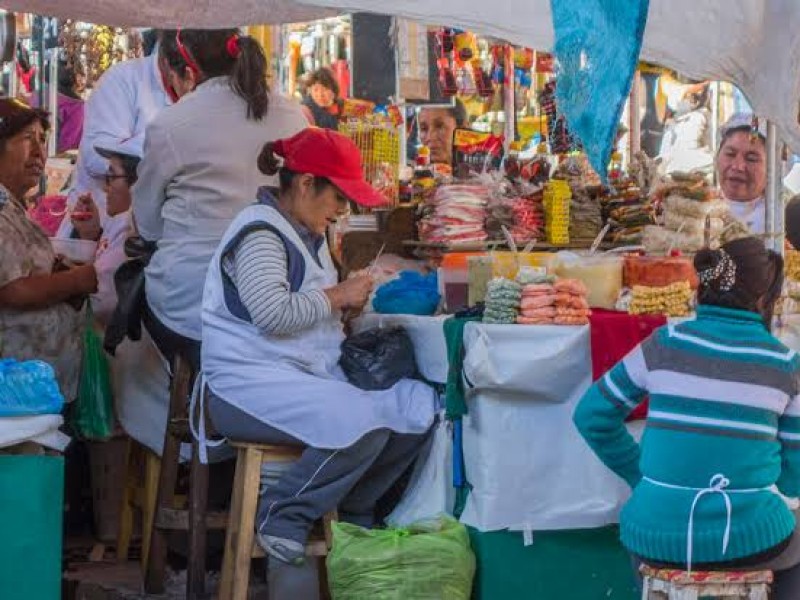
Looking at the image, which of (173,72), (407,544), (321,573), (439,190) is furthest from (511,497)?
(173,72)

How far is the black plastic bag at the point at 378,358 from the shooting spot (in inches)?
196

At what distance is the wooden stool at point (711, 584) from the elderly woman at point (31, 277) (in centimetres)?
269

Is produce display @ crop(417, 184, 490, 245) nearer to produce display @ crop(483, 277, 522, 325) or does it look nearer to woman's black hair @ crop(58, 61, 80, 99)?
produce display @ crop(483, 277, 522, 325)

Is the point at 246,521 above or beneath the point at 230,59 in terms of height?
beneath

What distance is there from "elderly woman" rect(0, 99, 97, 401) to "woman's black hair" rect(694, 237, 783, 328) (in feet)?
8.33

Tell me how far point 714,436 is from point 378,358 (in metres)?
1.59

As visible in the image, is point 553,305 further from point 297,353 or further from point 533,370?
point 297,353

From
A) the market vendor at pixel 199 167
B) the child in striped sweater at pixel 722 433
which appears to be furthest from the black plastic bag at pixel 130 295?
the child in striped sweater at pixel 722 433

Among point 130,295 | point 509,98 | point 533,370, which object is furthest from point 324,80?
point 533,370

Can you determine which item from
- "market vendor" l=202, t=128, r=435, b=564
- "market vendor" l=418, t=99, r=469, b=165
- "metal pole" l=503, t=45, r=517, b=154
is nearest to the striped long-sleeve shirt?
"market vendor" l=202, t=128, r=435, b=564

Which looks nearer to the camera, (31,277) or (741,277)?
(741,277)

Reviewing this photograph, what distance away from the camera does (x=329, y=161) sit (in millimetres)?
4797

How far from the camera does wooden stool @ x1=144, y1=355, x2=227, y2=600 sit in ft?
16.6

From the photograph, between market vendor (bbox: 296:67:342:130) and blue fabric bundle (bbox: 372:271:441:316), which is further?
market vendor (bbox: 296:67:342:130)
